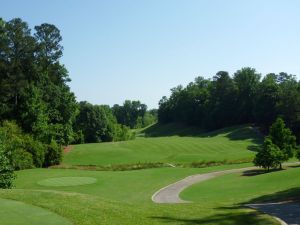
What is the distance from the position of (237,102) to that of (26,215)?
102784 millimetres

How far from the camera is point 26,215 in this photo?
46.5 ft

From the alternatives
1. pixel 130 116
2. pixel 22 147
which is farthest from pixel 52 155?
pixel 130 116

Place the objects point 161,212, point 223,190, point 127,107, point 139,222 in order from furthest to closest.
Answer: point 127,107 < point 223,190 < point 161,212 < point 139,222

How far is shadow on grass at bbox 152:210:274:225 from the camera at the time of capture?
15.8 m

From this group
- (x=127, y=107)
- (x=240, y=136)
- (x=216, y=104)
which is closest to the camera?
(x=240, y=136)

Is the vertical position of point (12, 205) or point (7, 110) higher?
point (7, 110)

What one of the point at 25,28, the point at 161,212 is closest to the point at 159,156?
the point at 25,28

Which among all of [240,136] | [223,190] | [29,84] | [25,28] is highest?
[25,28]

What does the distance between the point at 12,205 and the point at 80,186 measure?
2276 cm

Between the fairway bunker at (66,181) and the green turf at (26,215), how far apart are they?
911 inches

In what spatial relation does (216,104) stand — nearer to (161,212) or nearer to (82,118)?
(82,118)

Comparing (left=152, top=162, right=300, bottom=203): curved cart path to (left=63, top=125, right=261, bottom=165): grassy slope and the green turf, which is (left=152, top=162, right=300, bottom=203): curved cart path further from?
the green turf

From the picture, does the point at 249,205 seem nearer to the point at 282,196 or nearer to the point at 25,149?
the point at 282,196

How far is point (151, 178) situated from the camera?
43938 millimetres
